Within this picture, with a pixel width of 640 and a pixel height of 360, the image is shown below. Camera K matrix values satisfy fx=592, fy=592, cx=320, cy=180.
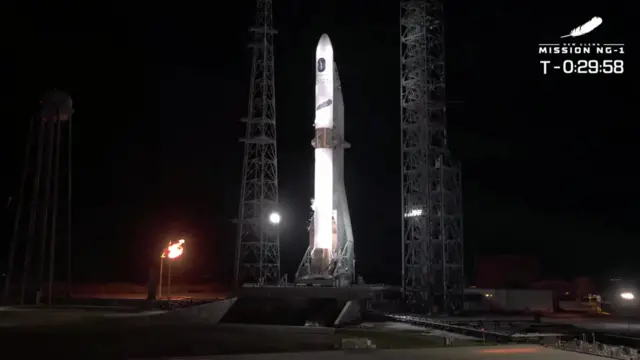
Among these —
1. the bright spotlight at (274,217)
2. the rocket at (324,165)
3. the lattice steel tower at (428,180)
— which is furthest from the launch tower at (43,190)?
the lattice steel tower at (428,180)

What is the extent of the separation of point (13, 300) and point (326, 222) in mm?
21568

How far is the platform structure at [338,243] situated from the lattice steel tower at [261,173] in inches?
199

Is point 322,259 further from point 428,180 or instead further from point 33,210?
point 33,210

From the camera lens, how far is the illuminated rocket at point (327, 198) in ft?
126

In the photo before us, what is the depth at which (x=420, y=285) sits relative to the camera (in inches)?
1540

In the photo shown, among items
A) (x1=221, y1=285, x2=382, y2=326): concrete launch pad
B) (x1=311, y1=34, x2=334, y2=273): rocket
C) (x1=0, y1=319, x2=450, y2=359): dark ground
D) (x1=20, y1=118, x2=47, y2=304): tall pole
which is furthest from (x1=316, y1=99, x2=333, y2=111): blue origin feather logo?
(x1=20, y1=118, x2=47, y2=304): tall pole

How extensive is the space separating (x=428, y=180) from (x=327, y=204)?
21.9 ft

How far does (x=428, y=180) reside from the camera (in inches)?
1494

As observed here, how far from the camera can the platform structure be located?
37.5 meters

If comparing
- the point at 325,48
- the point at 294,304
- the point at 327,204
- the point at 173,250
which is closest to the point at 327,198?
the point at 327,204

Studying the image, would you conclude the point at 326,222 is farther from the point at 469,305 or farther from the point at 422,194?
the point at 469,305

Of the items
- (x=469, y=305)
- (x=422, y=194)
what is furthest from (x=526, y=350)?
(x=469, y=305)

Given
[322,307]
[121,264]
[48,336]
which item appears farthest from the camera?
[121,264]

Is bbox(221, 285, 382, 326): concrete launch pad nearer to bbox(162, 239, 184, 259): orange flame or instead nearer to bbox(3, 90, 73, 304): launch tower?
bbox(162, 239, 184, 259): orange flame
